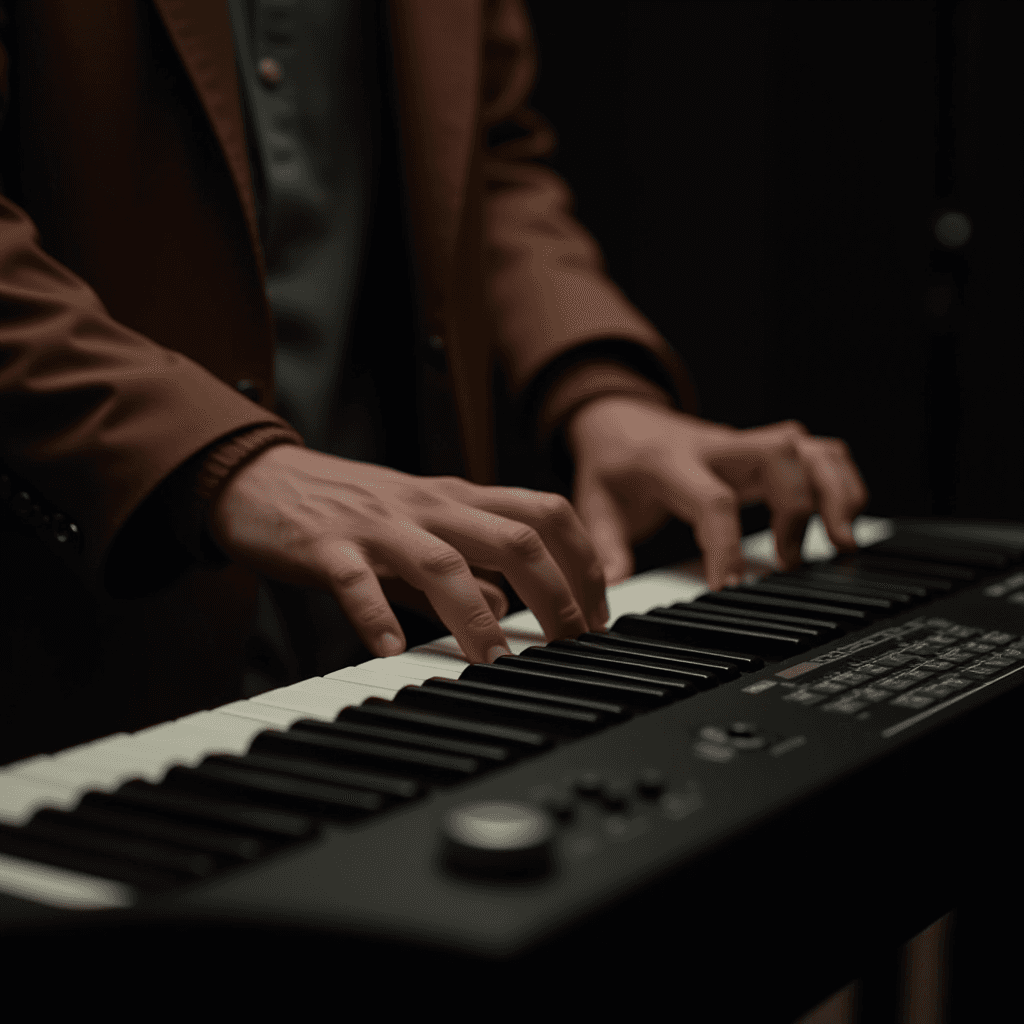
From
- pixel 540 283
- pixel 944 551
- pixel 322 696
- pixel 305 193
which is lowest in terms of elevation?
pixel 944 551

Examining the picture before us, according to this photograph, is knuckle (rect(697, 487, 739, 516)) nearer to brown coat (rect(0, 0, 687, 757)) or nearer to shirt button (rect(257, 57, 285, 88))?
brown coat (rect(0, 0, 687, 757))

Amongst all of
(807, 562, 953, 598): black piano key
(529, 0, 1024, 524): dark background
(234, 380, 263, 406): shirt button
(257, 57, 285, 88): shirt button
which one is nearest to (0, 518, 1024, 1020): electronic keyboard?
(807, 562, 953, 598): black piano key

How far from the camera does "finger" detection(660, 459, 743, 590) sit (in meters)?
1.18

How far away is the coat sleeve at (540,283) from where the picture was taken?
148 cm

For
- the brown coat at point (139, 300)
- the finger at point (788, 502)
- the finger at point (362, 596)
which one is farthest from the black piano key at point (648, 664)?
the finger at point (788, 502)

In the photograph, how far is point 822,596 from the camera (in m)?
0.99

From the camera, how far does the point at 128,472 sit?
92 cm

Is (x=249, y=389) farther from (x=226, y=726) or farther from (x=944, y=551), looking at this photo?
(x=944, y=551)

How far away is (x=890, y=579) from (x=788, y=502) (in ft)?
0.55

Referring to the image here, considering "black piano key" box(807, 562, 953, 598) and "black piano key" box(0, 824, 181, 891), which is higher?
"black piano key" box(0, 824, 181, 891)

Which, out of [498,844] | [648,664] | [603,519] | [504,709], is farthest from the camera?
[603,519]

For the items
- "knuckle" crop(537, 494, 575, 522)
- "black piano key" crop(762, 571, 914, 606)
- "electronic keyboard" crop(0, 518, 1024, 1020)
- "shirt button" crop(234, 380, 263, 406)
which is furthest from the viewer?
"shirt button" crop(234, 380, 263, 406)

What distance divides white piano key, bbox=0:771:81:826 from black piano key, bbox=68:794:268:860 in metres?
0.02

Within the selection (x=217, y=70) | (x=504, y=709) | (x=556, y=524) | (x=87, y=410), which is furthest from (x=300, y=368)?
(x=504, y=709)
